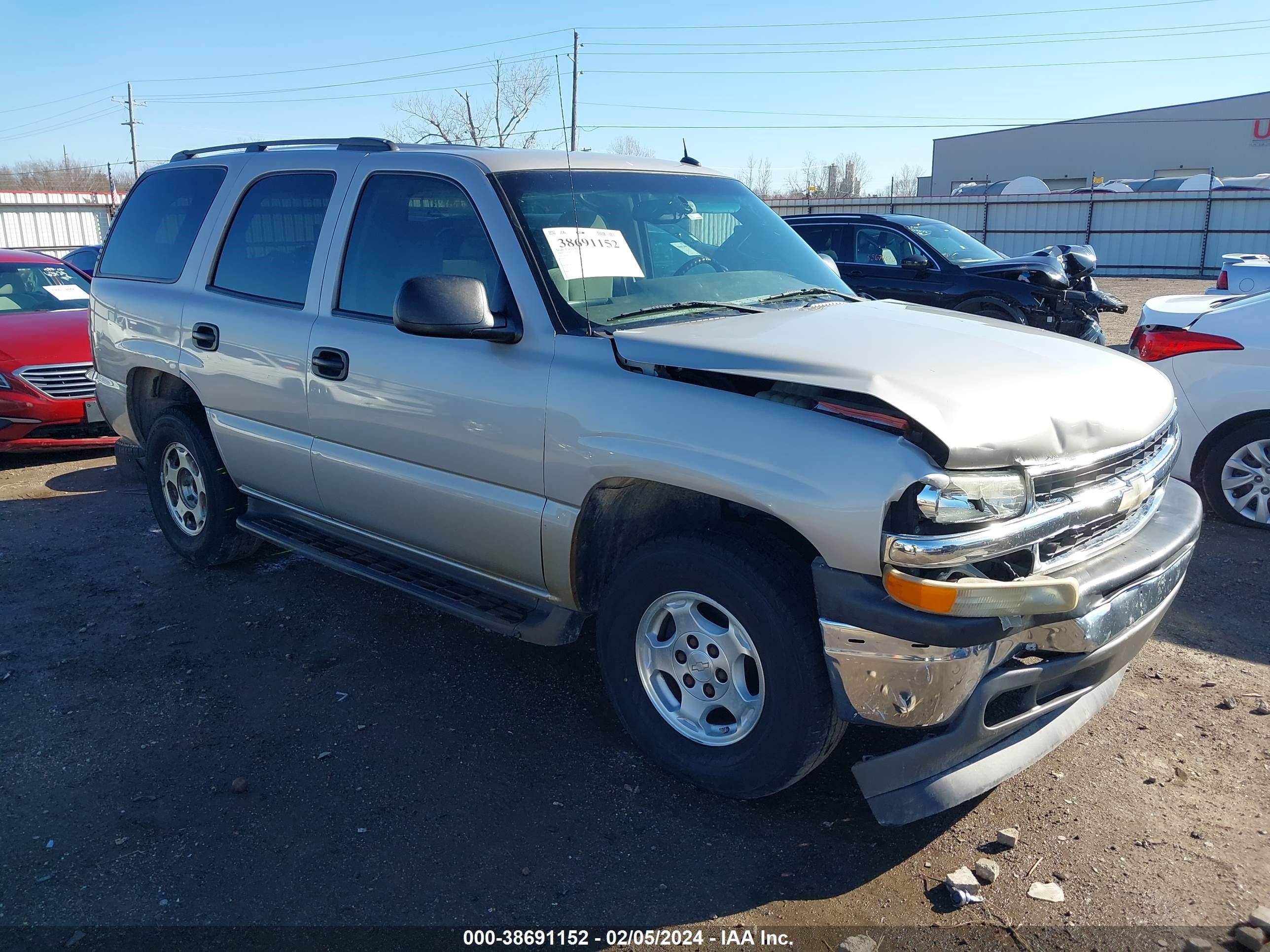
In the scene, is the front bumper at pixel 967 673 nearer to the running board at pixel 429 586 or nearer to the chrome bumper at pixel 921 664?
the chrome bumper at pixel 921 664

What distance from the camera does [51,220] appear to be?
38906mm

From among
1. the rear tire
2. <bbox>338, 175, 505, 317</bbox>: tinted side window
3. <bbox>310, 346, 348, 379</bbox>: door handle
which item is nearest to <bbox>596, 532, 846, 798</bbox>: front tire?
<bbox>338, 175, 505, 317</bbox>: tinted side window

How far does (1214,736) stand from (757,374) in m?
2.31

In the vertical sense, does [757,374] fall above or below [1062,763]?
above

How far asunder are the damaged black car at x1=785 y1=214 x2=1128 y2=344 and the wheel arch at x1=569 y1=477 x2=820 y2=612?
799 cm

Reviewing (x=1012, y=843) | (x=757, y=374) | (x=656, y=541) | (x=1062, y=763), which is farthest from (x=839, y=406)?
(x=1062, y=763)

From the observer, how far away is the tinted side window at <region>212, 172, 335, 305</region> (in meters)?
4.39

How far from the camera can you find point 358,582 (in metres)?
5.34

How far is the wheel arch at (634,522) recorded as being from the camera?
10.4 feet

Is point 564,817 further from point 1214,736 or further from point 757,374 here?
point 1214,736

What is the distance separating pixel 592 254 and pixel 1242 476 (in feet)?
14.8

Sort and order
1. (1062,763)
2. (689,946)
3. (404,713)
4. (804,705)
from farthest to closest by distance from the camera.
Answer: (404,713) → (1062,763) → (804,705) → (689,946)

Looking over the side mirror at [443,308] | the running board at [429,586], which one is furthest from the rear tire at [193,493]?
the side mirror at [443,308]

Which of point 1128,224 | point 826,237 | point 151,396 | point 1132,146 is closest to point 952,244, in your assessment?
point 826,237
